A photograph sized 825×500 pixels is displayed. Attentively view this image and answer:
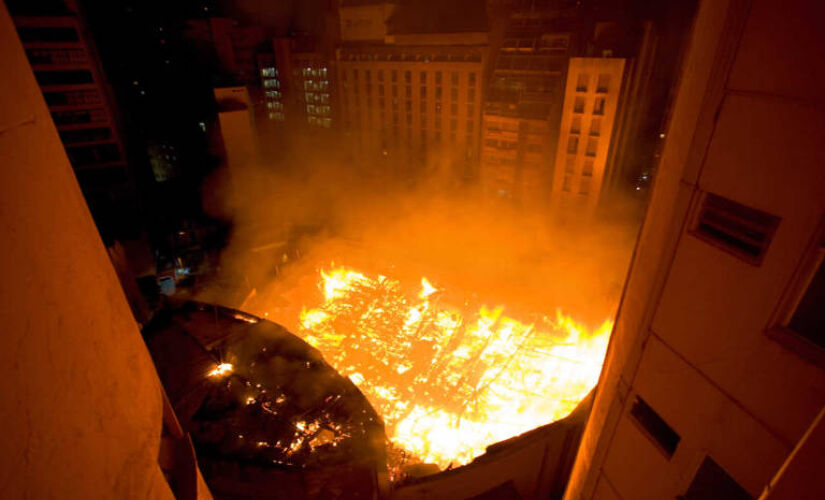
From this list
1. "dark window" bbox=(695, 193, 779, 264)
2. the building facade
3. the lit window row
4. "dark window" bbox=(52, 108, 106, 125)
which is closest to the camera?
"dark window" bbox=(695, 193, 779, 264)

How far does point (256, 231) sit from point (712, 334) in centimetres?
2101

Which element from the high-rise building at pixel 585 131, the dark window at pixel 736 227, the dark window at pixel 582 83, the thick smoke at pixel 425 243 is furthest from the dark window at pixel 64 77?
the dark window at pixel 736 227

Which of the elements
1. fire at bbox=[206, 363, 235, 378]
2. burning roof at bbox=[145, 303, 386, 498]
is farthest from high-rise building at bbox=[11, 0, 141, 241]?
fire at bbox=[206, 363, 235, 378]

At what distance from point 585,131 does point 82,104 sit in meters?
26.7

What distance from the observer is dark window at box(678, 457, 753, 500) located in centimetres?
329

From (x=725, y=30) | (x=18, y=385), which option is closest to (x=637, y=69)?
(x=725, y=30)

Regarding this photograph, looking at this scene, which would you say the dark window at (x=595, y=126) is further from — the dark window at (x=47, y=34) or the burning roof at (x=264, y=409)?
the dark window at (x=47, y=34)

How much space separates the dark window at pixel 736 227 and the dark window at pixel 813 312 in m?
0.33

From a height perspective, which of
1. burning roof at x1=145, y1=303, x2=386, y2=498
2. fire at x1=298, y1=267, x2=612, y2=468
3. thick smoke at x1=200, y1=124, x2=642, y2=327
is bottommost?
fire at x1=298, y1=267, x2=612, y2=468

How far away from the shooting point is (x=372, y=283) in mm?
19453

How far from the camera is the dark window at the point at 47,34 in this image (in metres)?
20.1

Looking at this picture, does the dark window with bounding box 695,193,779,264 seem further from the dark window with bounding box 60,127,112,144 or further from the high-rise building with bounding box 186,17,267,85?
the high-rise building with bounding box 186,17,267,85

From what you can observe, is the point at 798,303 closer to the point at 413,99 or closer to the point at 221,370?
the point at 221,370

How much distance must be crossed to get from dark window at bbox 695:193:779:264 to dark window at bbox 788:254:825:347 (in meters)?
0.33
